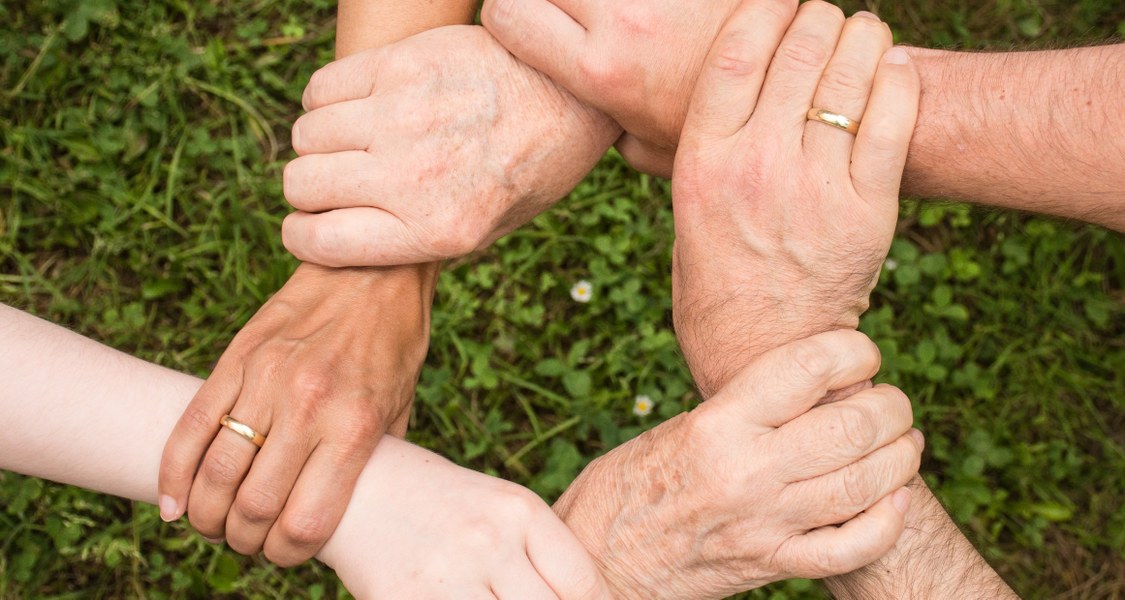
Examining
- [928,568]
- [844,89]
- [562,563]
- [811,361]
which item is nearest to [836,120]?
[844,89]

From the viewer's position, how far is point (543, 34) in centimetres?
221

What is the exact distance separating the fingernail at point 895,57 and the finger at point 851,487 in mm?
874

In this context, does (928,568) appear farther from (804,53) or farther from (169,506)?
(169,506)

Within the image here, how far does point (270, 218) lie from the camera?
336 centimetres

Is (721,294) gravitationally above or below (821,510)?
above

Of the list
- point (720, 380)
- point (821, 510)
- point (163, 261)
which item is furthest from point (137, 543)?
point (821, 510)

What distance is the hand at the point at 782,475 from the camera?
1.91 m

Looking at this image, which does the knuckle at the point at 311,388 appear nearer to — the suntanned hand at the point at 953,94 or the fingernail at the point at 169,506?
the fingernail at the point at 169,506

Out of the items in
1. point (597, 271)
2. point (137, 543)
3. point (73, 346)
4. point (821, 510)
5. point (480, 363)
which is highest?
point (73, 346)

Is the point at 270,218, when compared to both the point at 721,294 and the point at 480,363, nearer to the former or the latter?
the point at 480,363

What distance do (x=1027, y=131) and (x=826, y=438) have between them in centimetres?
80

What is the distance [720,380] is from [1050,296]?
1.88m

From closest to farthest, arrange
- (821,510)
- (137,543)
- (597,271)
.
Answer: (821,510) → (137,543) → (597,271)

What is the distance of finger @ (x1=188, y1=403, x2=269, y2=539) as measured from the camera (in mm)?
2010
